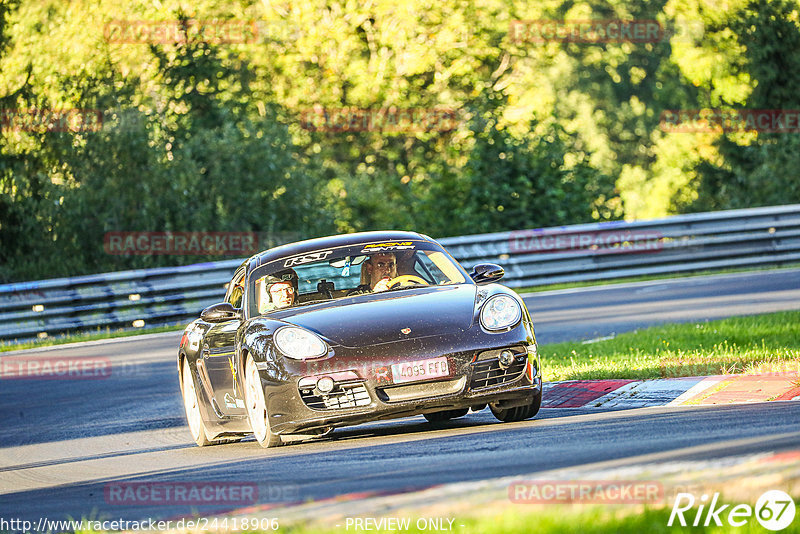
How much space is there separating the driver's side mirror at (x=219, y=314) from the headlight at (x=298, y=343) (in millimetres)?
968

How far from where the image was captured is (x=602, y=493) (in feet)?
16.9

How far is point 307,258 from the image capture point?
964 cm

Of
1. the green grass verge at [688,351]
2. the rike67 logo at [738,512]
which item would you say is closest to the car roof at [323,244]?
the green grass verge at [688,351]

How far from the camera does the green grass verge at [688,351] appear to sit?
406 inches

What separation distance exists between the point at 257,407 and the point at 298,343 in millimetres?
678

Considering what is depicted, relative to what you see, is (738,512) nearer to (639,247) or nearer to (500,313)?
(500,313)

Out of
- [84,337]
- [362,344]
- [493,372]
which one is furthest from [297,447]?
[84,337]

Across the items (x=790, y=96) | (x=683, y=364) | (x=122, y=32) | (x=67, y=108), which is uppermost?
(x=122, y=32)

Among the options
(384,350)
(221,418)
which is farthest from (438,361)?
(221,418)

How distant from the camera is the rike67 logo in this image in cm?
453

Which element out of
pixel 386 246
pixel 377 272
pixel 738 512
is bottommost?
pixel 738 512

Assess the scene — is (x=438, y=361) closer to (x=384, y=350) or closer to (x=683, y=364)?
(x=384, y=350)

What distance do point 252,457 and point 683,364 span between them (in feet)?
12.9

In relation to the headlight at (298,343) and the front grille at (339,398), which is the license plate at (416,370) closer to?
the front grille at (339,398)
